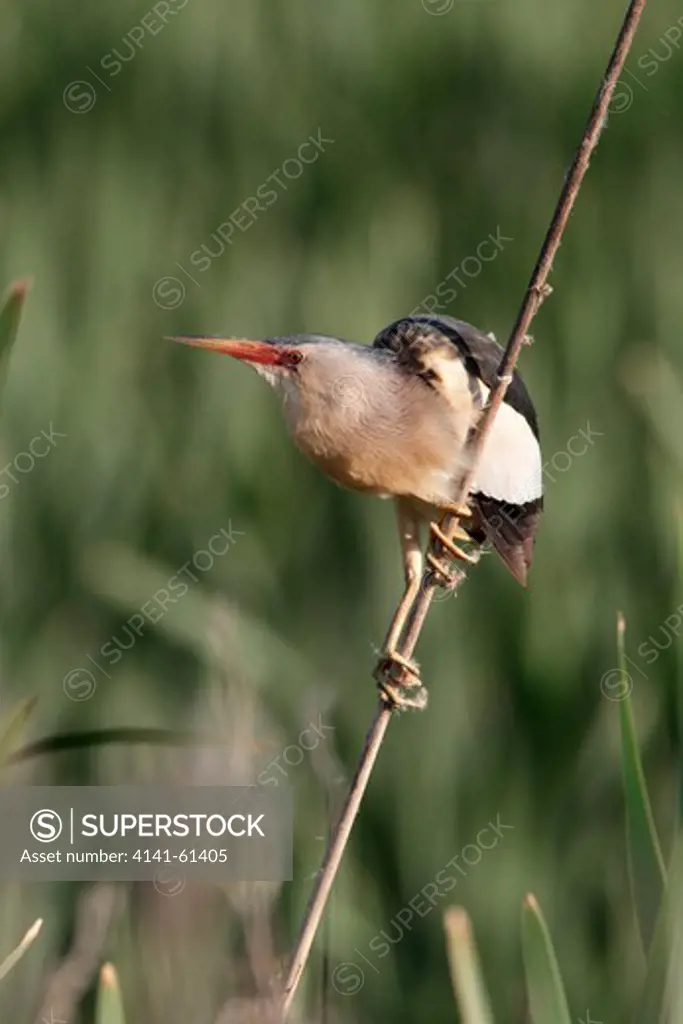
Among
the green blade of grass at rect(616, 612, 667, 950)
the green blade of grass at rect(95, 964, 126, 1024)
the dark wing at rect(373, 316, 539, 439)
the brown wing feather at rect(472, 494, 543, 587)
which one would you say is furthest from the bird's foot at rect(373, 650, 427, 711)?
the green blade of grass at rect(95, 964, 126, 1024)

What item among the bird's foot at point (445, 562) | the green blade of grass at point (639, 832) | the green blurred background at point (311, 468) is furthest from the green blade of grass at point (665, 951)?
the green blurred background at point (311, 468)

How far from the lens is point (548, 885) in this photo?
6.91ft

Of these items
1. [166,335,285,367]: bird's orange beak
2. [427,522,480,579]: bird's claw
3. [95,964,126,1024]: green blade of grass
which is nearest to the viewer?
[95,964,126,1024]: green blade of grass

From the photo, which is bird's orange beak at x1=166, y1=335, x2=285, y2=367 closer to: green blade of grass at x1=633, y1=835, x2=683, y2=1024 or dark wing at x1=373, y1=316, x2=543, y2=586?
dark wing at x1=373, y1=316, x2=543, y2=586

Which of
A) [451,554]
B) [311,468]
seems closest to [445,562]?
[451,554]

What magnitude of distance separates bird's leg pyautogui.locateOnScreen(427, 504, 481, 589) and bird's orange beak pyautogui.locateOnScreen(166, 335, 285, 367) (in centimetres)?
20

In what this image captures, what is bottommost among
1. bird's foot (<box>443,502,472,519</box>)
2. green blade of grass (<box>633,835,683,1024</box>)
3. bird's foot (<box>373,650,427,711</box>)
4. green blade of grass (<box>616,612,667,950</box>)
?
green blade of grass (<box>633,835,683,1024</box>)

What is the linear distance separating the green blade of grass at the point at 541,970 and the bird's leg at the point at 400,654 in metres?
0.28

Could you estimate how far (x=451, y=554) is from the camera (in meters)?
1.40

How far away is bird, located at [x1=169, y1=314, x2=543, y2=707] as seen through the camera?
4.31ft

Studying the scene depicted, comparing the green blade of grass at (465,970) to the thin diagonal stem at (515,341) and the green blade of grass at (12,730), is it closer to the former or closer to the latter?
the thin diagonal stem at (515,341)

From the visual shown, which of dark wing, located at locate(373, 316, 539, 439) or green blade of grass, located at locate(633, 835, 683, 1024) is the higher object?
dark wing, located at locate(373, 316, 539, 439)

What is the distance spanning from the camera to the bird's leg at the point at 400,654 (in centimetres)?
139

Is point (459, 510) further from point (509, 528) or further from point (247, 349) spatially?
point (247, 349)
